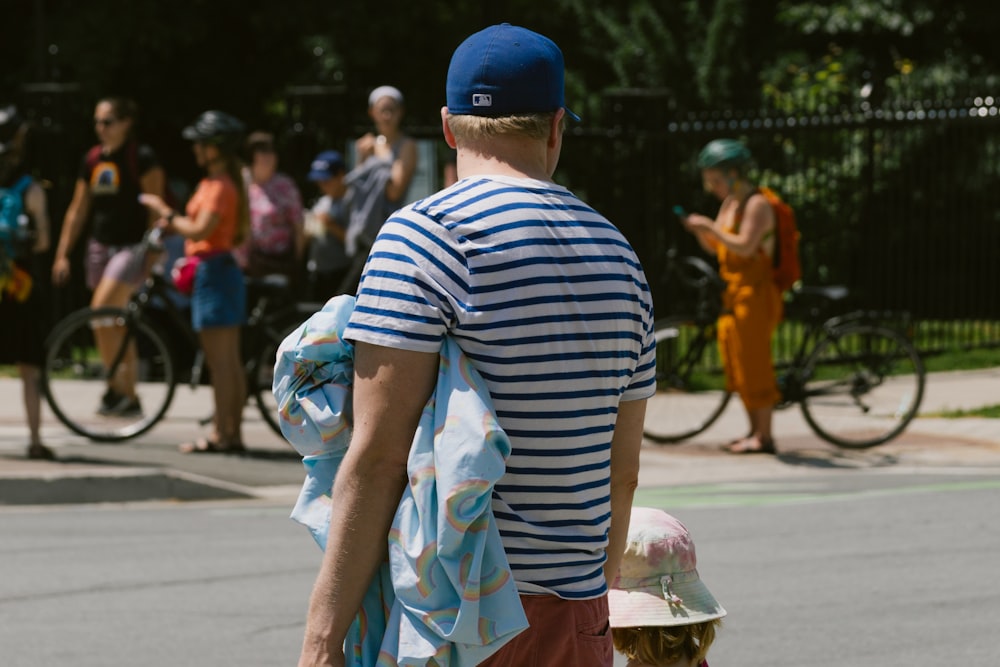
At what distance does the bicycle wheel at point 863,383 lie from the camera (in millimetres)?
10734

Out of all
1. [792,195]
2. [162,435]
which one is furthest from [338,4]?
[162,435]

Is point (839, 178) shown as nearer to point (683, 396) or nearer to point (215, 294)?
point (683, 396)

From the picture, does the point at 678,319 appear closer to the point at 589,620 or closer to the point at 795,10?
the point at 589,620

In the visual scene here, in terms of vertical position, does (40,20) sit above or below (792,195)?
above

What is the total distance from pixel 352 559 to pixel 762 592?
4.32 metres

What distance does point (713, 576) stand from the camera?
695 cm

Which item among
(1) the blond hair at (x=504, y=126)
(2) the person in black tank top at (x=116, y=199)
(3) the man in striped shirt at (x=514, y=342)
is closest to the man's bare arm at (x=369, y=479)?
(3) the man in striped shirt at (x=514, y=342)

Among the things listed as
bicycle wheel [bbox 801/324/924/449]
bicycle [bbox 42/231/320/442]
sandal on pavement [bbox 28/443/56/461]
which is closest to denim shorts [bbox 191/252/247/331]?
bicycle [bbox 42/231/320/442]

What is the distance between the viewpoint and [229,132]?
32.4 feet

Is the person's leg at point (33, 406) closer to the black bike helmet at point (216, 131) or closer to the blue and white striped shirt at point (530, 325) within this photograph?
the black bike helmet at point (216, 131)

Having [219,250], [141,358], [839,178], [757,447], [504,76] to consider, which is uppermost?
[504,76]

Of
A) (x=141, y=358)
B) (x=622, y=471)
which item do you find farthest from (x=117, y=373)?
(x=622, y=471)

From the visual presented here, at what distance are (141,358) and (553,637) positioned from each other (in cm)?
826

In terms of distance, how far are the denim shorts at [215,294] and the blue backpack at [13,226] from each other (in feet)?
3.34
